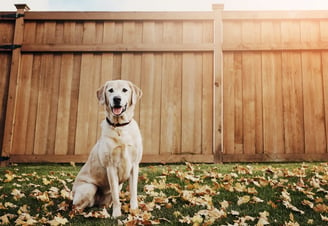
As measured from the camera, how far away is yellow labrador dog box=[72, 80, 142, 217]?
3.01 m

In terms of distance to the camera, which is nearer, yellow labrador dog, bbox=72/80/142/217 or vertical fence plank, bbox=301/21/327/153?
yellow labrador dog, bbox=72/80/142/217

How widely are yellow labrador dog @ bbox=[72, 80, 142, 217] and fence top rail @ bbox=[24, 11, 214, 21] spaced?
3.07 meters

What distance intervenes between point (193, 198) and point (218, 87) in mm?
2786

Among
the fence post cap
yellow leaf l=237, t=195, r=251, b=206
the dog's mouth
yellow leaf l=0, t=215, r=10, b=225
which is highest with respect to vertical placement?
the fence post cap

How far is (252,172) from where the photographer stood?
4.63m

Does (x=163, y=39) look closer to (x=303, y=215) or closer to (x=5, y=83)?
(x=5, y=83)

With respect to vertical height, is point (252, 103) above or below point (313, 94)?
below

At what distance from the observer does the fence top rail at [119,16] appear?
6.00 m

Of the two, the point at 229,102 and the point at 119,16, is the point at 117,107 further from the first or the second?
the point at 119,16

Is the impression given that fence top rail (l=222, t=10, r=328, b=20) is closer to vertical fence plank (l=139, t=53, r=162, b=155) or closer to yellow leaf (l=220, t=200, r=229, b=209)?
vertical fence plank (l=139, t=53, r=162, b=155)

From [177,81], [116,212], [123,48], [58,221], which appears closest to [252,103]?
[177,81]

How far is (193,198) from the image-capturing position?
338cm

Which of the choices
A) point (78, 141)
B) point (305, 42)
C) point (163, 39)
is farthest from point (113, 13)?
point (305, 42)

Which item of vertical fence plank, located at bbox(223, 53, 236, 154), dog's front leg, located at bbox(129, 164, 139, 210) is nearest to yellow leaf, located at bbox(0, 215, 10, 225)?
dog's front leg, located at bbox(129, 164, 139, 210)
